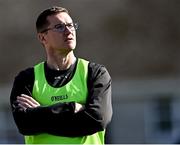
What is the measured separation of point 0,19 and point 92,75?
253 inches

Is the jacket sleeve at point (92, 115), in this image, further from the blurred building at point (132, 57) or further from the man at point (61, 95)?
the blurred building at point (132, 57)

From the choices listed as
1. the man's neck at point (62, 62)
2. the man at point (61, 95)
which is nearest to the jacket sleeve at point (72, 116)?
the man at point (61, 95)

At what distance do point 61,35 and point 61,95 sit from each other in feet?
1.10

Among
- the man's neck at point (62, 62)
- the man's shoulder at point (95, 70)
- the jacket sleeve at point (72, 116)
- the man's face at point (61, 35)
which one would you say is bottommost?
the jacket sleeve at point (72, 116)

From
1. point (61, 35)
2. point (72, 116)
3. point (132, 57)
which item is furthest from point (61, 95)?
point (132, 57)

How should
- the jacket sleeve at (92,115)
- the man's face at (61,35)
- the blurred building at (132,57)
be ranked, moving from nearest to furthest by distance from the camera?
the jacket sleeve at (92,115) → the man's face at (61,35) → the blurred building at (132,57)

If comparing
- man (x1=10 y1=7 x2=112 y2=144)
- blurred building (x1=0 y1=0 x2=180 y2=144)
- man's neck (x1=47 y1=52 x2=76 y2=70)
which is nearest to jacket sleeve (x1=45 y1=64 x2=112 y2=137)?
man (x1=10 y1=7 x2=112 y2=144)

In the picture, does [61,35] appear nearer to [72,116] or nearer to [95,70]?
[95,70]

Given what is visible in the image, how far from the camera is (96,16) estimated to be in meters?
10.0

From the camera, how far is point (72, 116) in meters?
3.82

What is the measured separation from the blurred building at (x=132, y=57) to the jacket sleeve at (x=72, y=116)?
594cm

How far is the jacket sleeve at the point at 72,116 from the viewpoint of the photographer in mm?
3807

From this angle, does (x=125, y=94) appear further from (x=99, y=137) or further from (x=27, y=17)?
(x=99, y=137)

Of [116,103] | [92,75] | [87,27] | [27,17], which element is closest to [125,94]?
[116,103]
